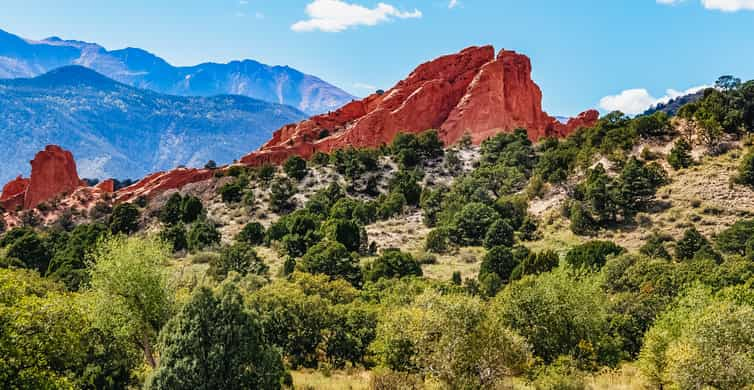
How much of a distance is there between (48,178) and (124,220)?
3009cm

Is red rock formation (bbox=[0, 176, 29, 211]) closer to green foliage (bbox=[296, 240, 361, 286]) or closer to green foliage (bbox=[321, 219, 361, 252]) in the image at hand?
green foliage (bbox=[321, 219, 361, 252])

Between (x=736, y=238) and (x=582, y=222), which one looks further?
(x=582, y=222)

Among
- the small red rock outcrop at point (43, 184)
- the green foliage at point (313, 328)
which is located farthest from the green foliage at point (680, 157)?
the small red rock outcrop at point (43, 184)

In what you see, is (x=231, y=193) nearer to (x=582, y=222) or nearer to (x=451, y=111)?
(x=451, y=111)

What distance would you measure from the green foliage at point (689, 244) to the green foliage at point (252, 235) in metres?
38.4

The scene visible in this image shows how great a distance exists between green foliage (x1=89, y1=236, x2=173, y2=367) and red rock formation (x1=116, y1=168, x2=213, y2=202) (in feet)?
221

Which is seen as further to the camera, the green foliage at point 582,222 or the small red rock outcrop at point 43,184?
the small red rock outcrop at point 43,184

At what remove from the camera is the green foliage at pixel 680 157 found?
2168 inches

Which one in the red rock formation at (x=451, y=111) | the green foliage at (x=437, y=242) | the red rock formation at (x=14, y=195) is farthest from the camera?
the red rock formation at (x=451, y=111)

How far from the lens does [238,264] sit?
4625 centimetres

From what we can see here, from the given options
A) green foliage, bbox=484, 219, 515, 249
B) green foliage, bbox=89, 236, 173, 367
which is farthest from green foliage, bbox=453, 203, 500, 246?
green foliage, bbox=89, 236, 173, 367

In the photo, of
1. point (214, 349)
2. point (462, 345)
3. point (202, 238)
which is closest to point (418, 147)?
point (202, 238)

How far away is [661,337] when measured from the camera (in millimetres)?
21031

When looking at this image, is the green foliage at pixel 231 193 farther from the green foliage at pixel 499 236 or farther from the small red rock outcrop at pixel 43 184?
the green foliage at pixel 499 236
